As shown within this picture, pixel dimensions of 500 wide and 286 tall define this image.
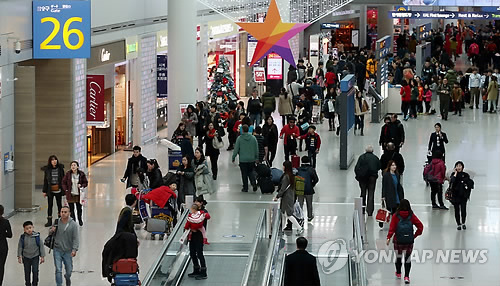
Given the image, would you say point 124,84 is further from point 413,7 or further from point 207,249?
point 413,7

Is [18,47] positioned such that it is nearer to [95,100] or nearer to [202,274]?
[95,100]

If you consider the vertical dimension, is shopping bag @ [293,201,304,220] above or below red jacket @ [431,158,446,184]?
below

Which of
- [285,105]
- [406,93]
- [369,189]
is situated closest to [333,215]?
[369,189]

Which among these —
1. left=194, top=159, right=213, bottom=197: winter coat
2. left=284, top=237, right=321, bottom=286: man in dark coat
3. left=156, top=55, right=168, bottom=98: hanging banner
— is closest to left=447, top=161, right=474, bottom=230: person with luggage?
left=194, top=159, right=213, bottom=197: winter coat

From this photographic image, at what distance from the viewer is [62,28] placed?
67.4 ft

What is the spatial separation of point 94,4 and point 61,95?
254 centimetres

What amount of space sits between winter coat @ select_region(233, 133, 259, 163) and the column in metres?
7.98

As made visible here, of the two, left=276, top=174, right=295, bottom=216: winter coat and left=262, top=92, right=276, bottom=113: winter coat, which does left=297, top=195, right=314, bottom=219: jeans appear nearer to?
left=276, top=174, right=295, bottom=216: winter coat

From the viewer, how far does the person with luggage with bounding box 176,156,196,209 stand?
18.2 meters

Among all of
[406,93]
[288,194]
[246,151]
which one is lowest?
[288,194]

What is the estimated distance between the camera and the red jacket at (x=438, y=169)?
19.0 meters

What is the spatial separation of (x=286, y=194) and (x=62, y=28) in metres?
6.06

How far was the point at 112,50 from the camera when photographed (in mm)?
26031

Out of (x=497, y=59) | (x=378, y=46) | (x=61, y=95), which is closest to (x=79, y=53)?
(x=61, y=95)
